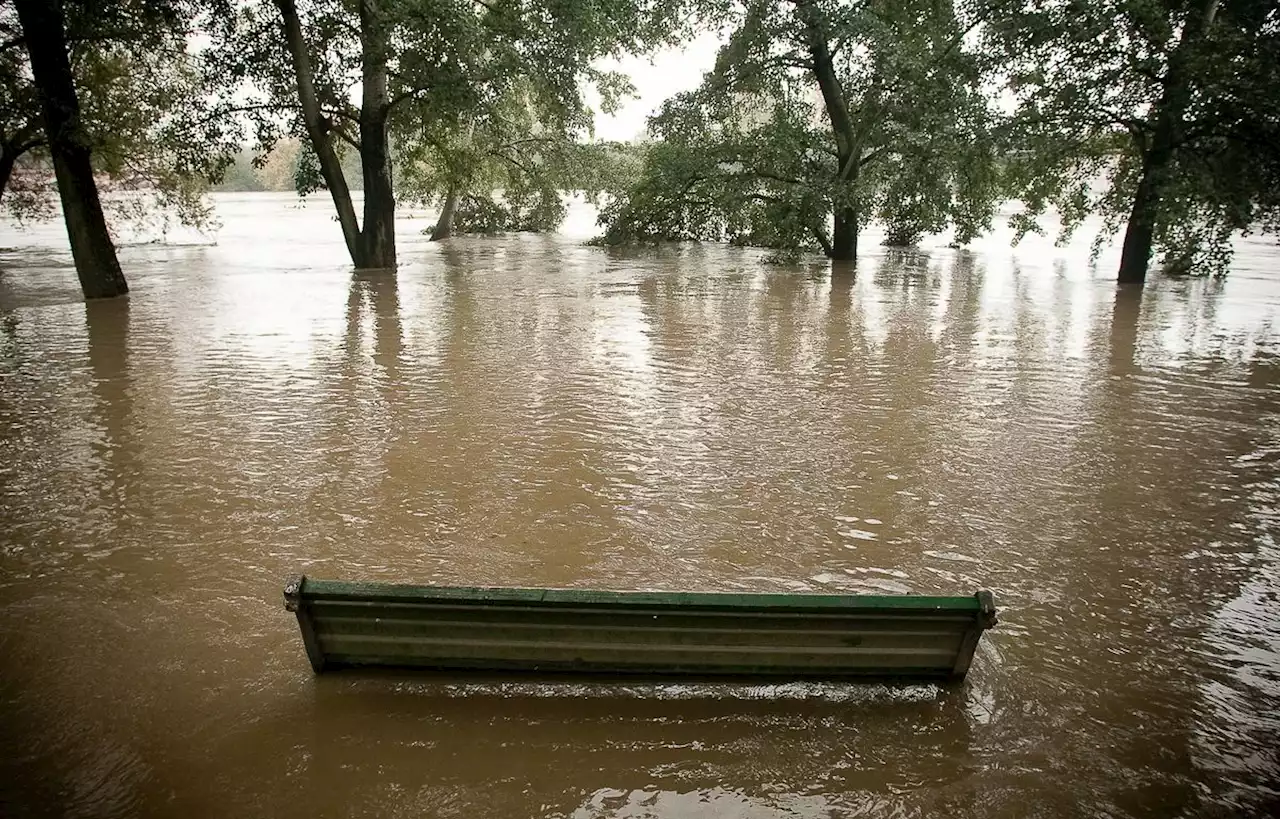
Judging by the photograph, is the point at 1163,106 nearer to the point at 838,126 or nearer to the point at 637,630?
the point at 838,126

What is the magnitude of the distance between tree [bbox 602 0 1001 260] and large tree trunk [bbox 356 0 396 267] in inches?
287

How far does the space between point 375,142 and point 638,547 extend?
685 inches

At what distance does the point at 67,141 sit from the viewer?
1398 cm

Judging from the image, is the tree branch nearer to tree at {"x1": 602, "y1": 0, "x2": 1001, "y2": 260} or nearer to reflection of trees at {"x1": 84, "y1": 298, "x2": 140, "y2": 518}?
tree at {"x1": 602, "y1": 0, "x2": 1001, "y2": 260}

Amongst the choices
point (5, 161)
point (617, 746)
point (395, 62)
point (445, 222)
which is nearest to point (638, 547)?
point (617, 746)

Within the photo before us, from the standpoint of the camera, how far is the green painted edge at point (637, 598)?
132 inches

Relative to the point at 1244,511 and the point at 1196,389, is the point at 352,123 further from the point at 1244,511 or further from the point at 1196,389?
the point at 1244,511

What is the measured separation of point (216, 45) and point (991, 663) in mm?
Answer: 19466

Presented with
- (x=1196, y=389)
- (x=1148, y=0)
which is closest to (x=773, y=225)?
(x=1148, y=0)

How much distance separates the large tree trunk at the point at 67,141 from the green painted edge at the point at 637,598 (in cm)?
1451

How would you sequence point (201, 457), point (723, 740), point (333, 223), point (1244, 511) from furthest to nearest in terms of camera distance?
point (333, 223) → point (201, 457) → point (1244, 511) → point (723, 740)

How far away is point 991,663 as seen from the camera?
383 cm

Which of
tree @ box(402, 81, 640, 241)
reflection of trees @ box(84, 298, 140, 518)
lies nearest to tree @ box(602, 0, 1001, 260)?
tree @ box(402, 81, 640, 241)

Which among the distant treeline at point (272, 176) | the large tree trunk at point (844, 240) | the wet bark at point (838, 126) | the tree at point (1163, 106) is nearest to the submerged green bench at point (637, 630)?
the tree at point (1163, 106)
